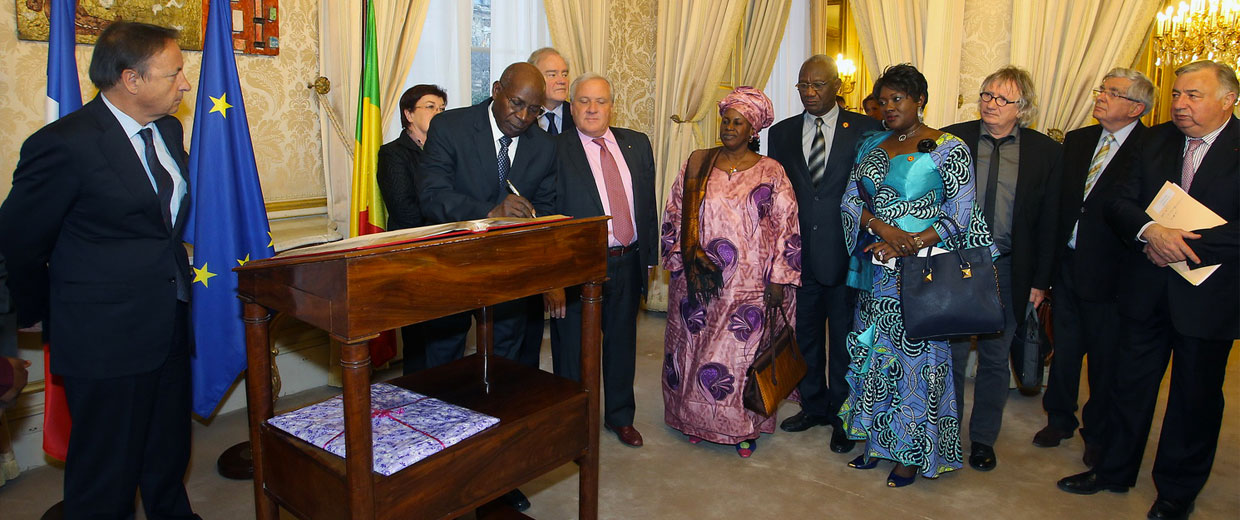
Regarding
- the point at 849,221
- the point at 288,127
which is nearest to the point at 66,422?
the point at 288,127

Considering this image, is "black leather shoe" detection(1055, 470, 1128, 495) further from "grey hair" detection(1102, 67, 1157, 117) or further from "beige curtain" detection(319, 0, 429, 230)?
"beige curtain" detection(319, 0, 429, 230)

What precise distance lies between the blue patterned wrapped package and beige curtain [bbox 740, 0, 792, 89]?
4.83 metres

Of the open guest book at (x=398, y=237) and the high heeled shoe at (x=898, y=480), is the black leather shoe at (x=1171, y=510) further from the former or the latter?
the open guest book at (x=398, y=237)

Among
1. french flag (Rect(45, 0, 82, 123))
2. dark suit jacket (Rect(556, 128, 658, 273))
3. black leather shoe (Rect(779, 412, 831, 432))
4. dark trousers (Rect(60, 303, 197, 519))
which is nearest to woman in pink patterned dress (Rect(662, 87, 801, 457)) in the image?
dark suit jacket (Rect(556, 128, 658, 273))

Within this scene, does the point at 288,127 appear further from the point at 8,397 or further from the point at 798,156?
the point at 798,156

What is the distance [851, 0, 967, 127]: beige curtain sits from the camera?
4.97 m

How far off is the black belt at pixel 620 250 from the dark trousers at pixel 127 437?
1.77m

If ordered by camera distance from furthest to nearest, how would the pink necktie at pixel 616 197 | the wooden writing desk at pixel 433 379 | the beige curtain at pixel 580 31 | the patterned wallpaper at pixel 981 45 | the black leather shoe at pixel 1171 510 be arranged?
1. the beige curtain at pixel 580 31
2. the patterned wallpaper at pixel 981 45
3. the pink necktie at pixel 616 197
4. the black leather shoe at pixel 1171 510
5. the wooden writing desk at pixel 433 379

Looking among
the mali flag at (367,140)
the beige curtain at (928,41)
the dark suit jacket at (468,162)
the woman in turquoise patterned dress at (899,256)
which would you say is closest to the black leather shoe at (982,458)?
the woman in turquoise patterned dress at (899,256)

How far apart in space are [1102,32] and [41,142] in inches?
206

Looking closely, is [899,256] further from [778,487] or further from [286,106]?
[286,106]

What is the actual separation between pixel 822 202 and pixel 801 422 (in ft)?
3.83

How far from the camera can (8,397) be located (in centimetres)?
226

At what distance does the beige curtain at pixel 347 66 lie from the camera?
14.3ft
